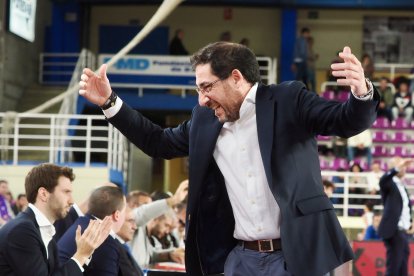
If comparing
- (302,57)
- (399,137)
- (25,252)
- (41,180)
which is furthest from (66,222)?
(399,137)

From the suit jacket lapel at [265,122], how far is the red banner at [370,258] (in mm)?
9411

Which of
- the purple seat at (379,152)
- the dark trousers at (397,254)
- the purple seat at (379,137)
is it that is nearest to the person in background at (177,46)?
the purple seat at (379,137)

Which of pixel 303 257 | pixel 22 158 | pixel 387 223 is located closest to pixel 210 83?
pixel 303 257

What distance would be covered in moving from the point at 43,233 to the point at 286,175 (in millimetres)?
1915

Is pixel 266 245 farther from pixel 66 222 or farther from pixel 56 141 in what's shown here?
pixel 56 141

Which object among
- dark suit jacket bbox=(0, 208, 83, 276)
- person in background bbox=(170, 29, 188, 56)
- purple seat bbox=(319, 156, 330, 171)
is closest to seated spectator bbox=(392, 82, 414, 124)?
purple seat bbox=(319, 156, 330, 171)

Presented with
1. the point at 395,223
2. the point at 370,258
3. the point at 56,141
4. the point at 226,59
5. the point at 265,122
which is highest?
the point at 226,59

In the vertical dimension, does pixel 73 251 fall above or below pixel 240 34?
below

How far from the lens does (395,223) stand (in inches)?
494

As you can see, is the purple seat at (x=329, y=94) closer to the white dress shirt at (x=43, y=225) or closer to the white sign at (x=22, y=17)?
the white sign at (x=22, y=17)

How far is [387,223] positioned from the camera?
1261 cm

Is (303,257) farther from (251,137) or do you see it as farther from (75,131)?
(75,131)

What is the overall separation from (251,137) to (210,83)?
0.91 feet

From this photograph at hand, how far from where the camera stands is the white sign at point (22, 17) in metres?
10.2
